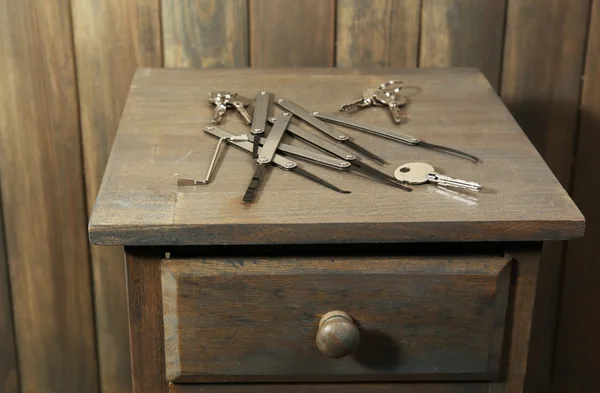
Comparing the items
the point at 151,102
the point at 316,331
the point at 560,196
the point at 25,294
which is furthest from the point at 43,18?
the point at 560,196

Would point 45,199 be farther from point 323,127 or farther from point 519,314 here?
point 519,314

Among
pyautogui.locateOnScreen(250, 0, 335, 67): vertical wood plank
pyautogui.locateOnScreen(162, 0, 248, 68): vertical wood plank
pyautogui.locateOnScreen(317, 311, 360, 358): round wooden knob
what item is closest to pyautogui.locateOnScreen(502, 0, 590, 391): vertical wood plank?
pyautogui.locateOnScreen(250, 0, 335, 67): vertical wood plank

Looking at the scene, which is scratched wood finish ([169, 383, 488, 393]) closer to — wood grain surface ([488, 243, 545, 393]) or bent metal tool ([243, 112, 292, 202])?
wood grain surface ([488, 243, 545, 393])

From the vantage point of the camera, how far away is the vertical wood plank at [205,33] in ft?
4.05

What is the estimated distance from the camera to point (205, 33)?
125 centimetres

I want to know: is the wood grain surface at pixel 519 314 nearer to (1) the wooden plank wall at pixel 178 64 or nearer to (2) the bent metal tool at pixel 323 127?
(2) the bent metal tool at pixel 323 127

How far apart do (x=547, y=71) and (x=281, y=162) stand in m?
0.58

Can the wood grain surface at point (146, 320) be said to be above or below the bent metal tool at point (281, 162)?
below

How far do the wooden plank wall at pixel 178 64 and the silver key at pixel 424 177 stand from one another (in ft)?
1.48

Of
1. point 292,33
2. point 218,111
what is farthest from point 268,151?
point 292,33

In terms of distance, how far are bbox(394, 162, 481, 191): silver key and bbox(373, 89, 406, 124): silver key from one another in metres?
0.14

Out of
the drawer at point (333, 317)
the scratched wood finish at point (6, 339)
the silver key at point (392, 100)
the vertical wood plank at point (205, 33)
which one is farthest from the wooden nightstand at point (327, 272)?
the scratched wood finish at point (6, 339)

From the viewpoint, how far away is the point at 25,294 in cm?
138

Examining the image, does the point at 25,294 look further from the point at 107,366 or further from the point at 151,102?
the point at 151,102
